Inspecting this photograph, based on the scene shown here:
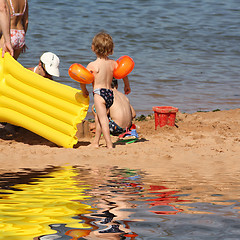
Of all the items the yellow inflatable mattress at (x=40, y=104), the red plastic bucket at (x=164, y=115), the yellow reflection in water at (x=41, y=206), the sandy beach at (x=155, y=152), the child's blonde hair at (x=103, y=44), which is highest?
the child's blonde hair at (x=103, y=44)

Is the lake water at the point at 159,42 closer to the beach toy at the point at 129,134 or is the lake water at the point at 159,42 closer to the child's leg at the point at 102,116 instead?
the beach toy at the point at 129,134

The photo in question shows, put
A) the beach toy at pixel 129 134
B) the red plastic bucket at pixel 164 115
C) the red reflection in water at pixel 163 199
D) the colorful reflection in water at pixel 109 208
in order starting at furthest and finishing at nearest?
the red plastic bucket at pixel 164 115, the beach toy at pixel 129 134, the red reflection in water at pixel 163 199, the colorful reflection in water at pixel 109 208

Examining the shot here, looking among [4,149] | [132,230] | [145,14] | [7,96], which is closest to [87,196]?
[132,230]

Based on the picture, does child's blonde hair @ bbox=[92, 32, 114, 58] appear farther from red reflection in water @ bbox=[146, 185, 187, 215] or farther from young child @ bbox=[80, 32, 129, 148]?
red reflection in water @ bbox=[146, 185, 187, 215]

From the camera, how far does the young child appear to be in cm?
581

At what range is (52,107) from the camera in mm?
6027

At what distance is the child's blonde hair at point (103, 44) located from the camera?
5.77 meters

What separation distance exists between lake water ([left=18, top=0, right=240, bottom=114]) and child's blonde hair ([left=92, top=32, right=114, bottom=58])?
10.9 ft

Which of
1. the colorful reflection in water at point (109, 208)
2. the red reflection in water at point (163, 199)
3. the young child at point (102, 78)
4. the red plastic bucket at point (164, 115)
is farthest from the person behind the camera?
the red plastic bucket at point (164, 115)

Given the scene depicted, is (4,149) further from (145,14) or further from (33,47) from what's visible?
(145,14)

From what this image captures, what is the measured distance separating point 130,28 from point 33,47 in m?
4.15

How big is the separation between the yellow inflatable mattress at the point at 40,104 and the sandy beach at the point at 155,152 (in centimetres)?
19

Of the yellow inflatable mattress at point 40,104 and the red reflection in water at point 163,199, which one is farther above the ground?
the yellow inflatable mattress at point 40,104

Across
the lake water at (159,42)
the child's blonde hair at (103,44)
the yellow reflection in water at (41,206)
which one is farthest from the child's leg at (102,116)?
the lake water at (159,42)
